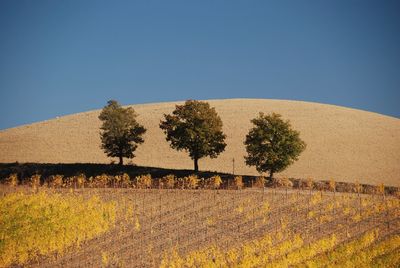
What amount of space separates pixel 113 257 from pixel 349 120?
80126 mm

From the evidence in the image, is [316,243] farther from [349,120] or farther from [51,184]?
[349,120]

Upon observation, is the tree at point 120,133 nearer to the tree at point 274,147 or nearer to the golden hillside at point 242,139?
the golden hillside at point 242,139

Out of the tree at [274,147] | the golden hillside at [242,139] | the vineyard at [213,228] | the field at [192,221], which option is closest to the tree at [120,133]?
the field at [192,221]

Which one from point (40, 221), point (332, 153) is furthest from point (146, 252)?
point (332, 153)

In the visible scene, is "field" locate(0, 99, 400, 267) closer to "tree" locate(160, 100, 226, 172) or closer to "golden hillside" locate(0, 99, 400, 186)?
"tree" locate(160, 100, 226, 172)

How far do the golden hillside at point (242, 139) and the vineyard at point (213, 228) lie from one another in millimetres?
25377

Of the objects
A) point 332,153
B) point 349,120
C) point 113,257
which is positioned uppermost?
point 349,120

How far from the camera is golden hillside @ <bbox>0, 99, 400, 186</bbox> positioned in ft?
230

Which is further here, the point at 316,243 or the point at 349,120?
the point at 349,120

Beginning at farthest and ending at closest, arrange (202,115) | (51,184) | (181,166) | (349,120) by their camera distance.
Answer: (349,120)
(181,166)
(202,115)
(51,184)

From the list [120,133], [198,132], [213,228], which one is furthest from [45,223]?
[120,133]

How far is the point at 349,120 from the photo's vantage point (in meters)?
98.4

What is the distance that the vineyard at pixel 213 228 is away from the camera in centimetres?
2623

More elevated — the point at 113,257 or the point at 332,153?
the point at 332,153
